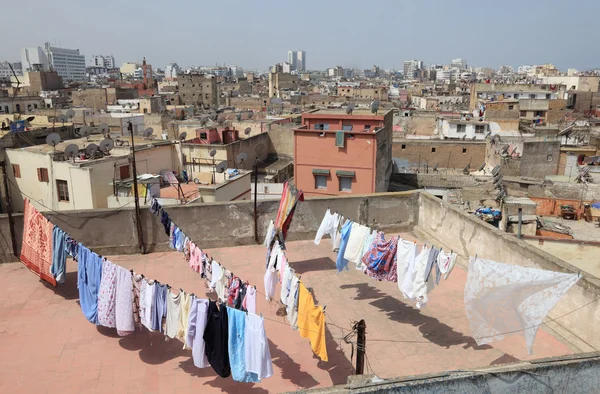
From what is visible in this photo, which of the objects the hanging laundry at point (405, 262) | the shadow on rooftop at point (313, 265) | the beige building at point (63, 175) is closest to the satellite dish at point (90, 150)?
the beige building at point (63, 175)

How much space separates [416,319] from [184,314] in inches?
140

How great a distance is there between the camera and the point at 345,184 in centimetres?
2261

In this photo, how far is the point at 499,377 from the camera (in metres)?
4.70

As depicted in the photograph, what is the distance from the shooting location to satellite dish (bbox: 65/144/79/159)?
17.2 m

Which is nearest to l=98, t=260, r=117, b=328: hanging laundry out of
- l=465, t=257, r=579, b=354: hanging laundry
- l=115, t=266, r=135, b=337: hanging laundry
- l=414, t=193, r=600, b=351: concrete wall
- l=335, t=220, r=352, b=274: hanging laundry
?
l=115, t=266, r=135, b=337: hanging laundry

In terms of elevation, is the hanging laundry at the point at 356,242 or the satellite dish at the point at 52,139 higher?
the satellite dish at the point at 52,139

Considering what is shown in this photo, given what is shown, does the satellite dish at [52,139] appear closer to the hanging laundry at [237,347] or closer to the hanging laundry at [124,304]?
the hanging laundry at [124,304]

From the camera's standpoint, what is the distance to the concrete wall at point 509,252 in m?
6.09

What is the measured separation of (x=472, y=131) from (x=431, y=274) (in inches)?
1219

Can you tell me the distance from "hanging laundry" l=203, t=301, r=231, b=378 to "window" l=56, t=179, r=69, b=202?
567 inches

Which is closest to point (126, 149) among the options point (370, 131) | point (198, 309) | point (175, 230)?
point (370, 131)

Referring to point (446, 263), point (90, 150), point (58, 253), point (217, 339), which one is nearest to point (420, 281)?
point (446, 263)

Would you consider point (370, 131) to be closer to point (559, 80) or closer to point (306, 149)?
point (306, 149)

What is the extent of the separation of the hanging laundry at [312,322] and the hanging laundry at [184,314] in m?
1.42
